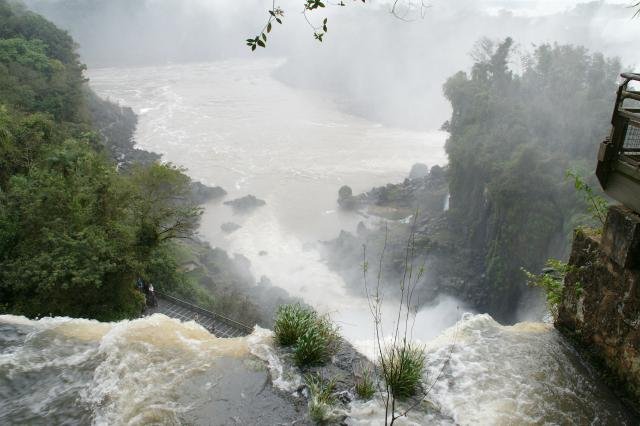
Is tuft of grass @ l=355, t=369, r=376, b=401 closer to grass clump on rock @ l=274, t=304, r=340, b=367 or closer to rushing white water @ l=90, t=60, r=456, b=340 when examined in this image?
grass clump on rock @ l=274, t=304, r=340, b=367

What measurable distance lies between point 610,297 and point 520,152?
24115mm

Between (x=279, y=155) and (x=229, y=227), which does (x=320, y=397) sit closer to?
(x=229, y=227)

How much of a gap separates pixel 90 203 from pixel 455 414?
11664 mm

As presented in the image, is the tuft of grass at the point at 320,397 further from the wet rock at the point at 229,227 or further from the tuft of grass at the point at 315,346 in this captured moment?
the wet rock at the point at 229,227

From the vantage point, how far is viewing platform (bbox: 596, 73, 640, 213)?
6.55m

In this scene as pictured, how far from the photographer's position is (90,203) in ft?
46.9

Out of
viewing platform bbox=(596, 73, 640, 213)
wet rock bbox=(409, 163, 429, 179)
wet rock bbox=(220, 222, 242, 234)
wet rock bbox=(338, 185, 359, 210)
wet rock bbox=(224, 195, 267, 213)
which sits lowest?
wet rock bbox=(220, 222, 242, 234)

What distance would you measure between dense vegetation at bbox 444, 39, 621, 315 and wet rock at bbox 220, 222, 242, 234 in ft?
54.7

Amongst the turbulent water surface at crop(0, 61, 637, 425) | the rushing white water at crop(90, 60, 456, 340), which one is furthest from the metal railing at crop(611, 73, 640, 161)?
the rushing white water at crop(90, 60, 456, 340)

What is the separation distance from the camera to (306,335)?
8.20 m

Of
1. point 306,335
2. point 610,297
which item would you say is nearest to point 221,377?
point 306,335

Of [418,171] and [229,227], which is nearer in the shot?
[229,227]

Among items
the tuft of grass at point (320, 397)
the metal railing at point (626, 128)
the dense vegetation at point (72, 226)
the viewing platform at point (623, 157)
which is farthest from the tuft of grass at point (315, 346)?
the dense vegetation at point (72, 226)

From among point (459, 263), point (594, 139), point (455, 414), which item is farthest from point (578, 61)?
point (455, 414)
